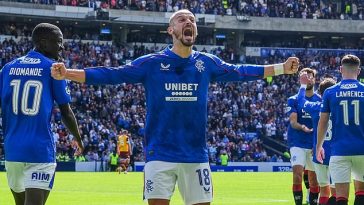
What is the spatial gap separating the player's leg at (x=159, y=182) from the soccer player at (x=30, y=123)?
1326mm

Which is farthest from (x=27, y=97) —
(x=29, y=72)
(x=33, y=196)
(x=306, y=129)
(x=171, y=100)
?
(x=306, y=129)

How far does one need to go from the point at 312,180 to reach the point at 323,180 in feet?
4.25

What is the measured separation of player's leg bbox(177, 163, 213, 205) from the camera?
8109 mm

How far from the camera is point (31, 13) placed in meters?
57.5

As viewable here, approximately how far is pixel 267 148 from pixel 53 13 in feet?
60.1

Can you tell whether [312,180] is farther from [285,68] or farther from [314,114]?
[285,68]

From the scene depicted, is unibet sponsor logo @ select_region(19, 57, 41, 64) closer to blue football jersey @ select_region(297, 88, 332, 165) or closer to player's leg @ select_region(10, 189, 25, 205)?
player's leg @ select_region(10, 189, 25, 205)

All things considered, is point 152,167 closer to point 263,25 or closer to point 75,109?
point 75,109

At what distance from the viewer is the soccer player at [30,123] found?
8.77 m

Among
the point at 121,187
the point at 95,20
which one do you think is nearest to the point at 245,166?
the point at 95,20

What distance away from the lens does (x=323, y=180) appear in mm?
15102

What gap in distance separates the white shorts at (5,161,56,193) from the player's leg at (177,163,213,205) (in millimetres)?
1574

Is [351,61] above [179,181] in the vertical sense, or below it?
above

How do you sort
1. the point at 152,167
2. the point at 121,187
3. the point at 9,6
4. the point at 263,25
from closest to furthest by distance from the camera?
the point at 152,167 → the point at 121,187 → the point at 9,6 → the point at 263,25
